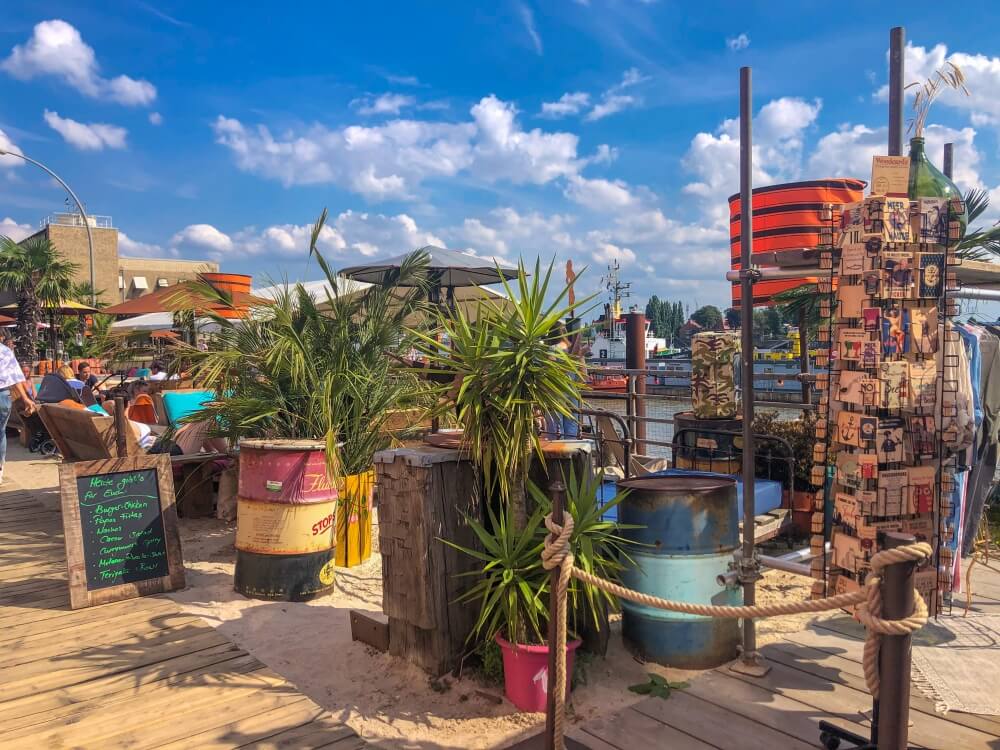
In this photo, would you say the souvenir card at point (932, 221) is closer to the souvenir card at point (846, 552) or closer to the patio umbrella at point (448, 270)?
the souvenir card at point (846, 552)

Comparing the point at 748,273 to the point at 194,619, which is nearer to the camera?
the point at 748,273

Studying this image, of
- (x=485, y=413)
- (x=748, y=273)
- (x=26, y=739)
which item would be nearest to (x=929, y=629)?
(x=748, y=273)

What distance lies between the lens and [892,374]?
9.18 ft

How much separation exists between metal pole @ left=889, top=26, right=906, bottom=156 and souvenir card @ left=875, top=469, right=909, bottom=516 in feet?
4.59

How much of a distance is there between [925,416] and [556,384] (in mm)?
1526

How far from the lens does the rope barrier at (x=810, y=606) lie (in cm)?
186

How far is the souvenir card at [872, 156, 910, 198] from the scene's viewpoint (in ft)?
9.46

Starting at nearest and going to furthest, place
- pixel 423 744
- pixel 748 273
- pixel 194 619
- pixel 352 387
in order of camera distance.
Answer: pixel 423 744 → pixel 748 273 → pixel 194 619 → pixel 352 387

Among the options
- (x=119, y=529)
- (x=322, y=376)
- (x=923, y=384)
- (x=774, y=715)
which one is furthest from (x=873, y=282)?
(x=119, y=529)

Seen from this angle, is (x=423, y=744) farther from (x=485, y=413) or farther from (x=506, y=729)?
(x=485, y=413)

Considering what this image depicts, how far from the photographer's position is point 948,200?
2889 millimetres

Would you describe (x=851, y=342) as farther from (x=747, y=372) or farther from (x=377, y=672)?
(x=377, y=672)

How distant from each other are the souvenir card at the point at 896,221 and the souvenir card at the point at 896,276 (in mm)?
70

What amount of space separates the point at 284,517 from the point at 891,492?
129 inches
